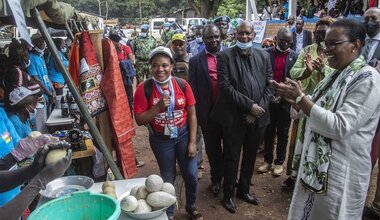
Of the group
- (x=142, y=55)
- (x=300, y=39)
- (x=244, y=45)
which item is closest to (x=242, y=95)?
(x=244, y=45)

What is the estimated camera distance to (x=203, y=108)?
13.0 feet

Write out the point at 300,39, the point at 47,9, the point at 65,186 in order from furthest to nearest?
the point at 300,39 → the point at 47,9 → the point at 65,186

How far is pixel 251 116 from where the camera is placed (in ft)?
11.2

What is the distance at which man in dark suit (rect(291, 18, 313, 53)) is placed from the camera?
6.66 meters

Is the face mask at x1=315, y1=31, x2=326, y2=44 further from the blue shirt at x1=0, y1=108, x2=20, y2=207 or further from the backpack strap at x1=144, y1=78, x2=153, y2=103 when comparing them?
the blue shirt at x1=0, y1=108, x2=20, y2=207

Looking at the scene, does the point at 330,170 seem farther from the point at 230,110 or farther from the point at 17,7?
the point at 17,7

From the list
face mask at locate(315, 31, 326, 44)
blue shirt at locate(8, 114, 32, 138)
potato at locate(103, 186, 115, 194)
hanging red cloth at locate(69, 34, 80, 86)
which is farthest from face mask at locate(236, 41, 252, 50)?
blue shirt at locate(8, 114, 32, 138)

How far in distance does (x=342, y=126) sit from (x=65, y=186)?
185 centimetres

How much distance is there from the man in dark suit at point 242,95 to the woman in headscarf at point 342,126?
1.22 metres

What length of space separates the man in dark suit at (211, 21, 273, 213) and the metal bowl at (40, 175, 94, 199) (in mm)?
1760

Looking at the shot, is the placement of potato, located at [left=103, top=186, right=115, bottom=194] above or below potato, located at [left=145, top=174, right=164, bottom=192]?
below

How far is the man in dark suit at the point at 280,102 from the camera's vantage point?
4129 millimetres

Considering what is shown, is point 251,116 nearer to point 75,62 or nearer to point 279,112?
point 279,112

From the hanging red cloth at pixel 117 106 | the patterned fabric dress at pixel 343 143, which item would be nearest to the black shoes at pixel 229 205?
the hanging red cloth at pixel 117 106
